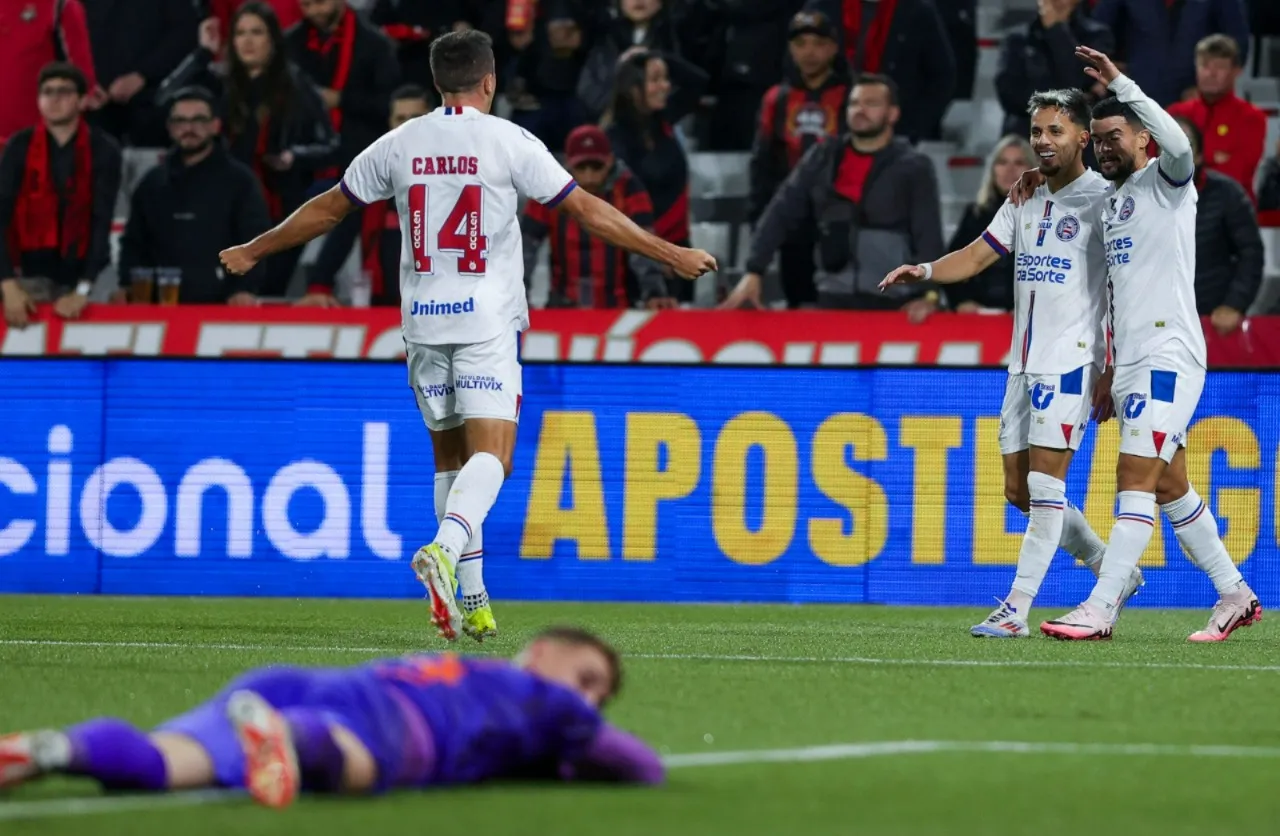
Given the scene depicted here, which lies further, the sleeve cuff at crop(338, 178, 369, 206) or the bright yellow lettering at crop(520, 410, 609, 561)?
the bright yellow lettering at crop(520, 410, 609, 561)

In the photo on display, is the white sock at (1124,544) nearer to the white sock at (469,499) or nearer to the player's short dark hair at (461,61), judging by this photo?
the white sock at (469,499)

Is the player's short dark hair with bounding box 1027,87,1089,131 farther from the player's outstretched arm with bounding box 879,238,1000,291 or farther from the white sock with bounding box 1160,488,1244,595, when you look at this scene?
the white sock with bounding box 1160,488,1244,595

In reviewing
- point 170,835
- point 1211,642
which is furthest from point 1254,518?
point 170,835

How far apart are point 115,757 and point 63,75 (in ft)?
33.8

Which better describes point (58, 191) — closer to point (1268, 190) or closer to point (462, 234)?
point (462, 234)

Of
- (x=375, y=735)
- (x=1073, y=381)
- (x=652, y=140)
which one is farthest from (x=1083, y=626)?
(x=652, y=140)

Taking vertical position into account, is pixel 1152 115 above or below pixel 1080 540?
above

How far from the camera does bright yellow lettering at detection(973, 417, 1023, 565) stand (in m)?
11.9

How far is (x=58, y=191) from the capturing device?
13.6 metres

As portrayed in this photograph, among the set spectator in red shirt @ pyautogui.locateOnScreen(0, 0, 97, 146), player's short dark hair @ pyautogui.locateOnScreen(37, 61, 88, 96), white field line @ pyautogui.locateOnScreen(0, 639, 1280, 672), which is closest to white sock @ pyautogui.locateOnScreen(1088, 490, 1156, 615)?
white field line @ pyautogui.locateOnScreen(0, 639, 1280, 672)

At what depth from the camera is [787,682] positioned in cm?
700

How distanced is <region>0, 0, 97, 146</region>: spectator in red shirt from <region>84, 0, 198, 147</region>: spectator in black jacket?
16.3 inches

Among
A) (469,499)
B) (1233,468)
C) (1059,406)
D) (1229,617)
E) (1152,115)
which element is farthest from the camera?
(1233,468)

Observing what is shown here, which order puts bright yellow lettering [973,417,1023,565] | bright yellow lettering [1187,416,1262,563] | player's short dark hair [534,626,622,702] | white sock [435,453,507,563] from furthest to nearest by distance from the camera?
bright yellow lettering [973,417,1023,565]
bright yellow lettering [1187,416,1262,563]
white sock [435,453,507,563]
player's short dark hair [534,626,622,702]
